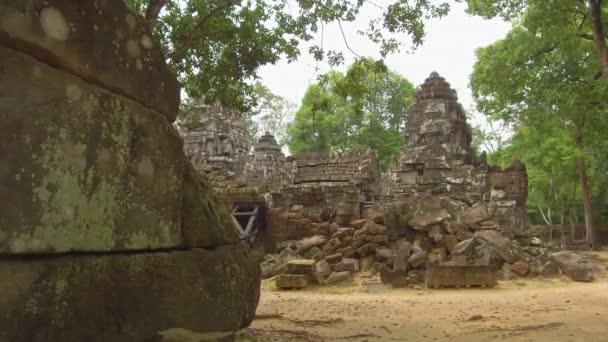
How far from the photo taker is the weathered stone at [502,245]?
34.3 ft

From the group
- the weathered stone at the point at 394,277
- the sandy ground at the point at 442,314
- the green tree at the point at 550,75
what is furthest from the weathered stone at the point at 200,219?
the green tree at the point at 550,75

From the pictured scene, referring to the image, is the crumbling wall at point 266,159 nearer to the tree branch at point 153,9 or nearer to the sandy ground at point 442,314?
the sandy ground at point 442,314

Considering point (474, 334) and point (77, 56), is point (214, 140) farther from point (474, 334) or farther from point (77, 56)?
point (77, 56)

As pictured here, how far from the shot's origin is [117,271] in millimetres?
2443

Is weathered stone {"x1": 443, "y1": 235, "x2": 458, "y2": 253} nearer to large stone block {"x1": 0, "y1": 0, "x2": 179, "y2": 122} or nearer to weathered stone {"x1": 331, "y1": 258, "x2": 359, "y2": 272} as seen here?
weathered stone {"x1": 331, "y1": 258, "x2": 359, "y2": 272}

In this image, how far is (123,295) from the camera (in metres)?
2.44

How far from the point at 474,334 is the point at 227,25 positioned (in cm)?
595

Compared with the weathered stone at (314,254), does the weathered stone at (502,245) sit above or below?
above

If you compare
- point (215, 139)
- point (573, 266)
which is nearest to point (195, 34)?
point (573, 266)

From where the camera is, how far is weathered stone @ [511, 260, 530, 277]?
1006 centimetres

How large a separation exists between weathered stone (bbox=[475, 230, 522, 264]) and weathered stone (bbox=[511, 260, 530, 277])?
0.65ft

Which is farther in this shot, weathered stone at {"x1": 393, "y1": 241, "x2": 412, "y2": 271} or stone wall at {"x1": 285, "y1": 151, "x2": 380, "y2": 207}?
stone wall at {"x1": 285, "y1": 151, "x2": 380, "y2": 207}

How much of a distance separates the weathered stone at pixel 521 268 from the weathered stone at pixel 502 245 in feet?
0.65

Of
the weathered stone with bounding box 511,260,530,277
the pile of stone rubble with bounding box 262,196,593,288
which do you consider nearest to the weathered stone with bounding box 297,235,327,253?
the pile of stone rubble with bounding box 262,196,593,288
